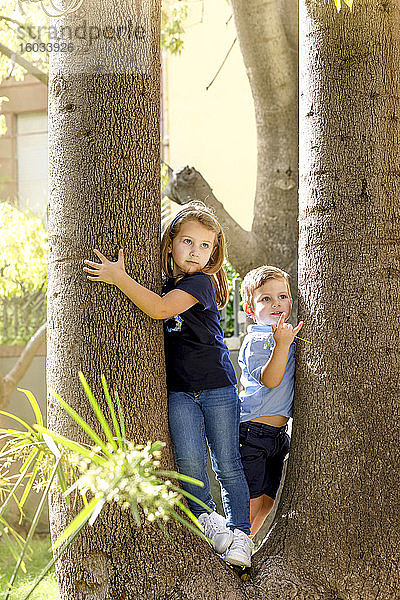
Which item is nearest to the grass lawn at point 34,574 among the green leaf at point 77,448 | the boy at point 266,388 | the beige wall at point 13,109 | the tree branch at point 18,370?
the tree branch at point 18,370

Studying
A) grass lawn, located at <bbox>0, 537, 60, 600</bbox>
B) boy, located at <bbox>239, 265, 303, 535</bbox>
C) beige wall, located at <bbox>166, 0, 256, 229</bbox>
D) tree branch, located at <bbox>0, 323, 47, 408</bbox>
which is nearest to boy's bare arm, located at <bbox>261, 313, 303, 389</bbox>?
boy, located at <bbox>239, 265, 303, 535</bbox>

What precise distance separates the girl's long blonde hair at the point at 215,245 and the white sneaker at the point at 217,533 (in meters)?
0.84

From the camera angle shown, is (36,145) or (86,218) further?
(36,145)

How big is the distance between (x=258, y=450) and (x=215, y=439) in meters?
0.27

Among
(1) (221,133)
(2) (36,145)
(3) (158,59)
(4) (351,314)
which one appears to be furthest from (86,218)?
(2) (36,145)

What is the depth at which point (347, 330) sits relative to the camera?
251 cm

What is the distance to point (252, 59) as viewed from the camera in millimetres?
4664

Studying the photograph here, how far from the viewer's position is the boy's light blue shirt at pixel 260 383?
2861mm

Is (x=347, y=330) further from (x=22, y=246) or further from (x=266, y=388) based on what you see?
(x=22, y=246)

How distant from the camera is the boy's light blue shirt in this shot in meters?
2.86

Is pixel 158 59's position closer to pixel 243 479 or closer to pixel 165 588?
pixel 243 479

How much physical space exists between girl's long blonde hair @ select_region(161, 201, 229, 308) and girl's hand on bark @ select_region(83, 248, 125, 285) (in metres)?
0.45

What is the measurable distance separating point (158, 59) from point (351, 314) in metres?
1.11

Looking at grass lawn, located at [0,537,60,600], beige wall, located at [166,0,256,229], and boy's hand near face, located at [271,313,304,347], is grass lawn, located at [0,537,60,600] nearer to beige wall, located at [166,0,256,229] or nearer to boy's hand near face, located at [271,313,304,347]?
boy's hand near face, located at [271,313,304,347]
